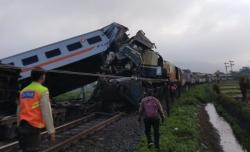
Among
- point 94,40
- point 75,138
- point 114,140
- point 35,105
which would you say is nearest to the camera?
point 35,105

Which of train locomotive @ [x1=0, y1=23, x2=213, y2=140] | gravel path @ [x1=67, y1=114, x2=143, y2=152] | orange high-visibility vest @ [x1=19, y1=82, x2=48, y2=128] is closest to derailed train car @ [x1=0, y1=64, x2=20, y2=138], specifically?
gravel path @ [x1=67, y1=114, x2=143, y2=152]

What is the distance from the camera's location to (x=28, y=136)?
604 centimetres

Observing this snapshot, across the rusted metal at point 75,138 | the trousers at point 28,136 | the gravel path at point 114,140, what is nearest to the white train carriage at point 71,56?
the rusted metal at point 75,138

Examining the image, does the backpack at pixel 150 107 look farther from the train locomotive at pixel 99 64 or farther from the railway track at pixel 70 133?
the train locomotive at pixel 99 64

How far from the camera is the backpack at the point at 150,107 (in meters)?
10.5

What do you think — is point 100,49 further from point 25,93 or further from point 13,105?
point 25,93

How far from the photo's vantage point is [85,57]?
71.6ft

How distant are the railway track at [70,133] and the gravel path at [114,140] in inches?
7.9

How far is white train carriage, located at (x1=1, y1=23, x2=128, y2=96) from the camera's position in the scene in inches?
837

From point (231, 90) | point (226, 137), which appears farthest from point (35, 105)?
point (231, 90)

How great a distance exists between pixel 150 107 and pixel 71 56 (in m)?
11.7

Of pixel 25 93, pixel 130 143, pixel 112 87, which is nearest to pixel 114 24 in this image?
pixel 112 87

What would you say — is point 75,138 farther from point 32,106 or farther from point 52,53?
point 52,53

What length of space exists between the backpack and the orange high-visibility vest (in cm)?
474
